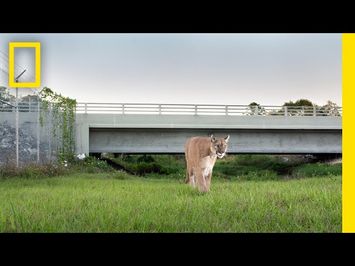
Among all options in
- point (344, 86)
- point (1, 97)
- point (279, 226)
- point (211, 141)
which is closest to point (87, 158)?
point (1, 97)

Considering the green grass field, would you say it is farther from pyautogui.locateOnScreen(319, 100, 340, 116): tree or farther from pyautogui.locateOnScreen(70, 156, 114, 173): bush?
pyautogui.locateOnScreen(319, 100, 340, 116): tree

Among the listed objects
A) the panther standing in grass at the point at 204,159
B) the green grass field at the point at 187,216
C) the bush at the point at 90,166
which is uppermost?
the panther standing in grass at the point at 204,159

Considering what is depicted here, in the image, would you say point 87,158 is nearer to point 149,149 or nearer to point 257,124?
point 149,149

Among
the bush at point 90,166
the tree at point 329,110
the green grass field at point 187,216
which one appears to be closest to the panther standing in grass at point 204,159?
the green grass field at point 187,216

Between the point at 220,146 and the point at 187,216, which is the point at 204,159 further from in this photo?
the point at 187,216

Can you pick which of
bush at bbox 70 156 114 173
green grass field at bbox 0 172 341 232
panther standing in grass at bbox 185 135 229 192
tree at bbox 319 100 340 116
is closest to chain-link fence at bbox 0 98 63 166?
bush at bbox 70 156 114 173

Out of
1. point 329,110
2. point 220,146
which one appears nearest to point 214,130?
point 329,110

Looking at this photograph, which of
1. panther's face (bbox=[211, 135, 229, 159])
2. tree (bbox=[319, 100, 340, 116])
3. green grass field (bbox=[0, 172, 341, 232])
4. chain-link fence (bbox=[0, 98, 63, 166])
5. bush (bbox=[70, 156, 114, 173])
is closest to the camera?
green grass field (bbox=[0, 172, 341, 232])

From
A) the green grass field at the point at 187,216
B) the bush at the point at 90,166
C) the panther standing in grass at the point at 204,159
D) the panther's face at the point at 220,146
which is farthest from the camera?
the bush at the point at 90,166

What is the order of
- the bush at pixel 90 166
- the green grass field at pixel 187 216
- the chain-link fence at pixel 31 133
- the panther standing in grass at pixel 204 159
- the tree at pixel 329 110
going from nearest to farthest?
the green grass field at pixel 187 216
the panther standing in grass at pixel 204 159
the chain-link fence at pixel 31 133
the bush at pixel 90 166
the tree at pixel 329 110

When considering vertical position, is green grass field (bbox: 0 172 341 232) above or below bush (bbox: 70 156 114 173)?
above

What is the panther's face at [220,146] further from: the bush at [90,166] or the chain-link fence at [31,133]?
the chain-link fence at [31,133]

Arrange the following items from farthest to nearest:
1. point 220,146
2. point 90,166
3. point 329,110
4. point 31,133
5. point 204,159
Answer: point 329,110
point 90,166
point 31,133
point 204,159
point 220,146
